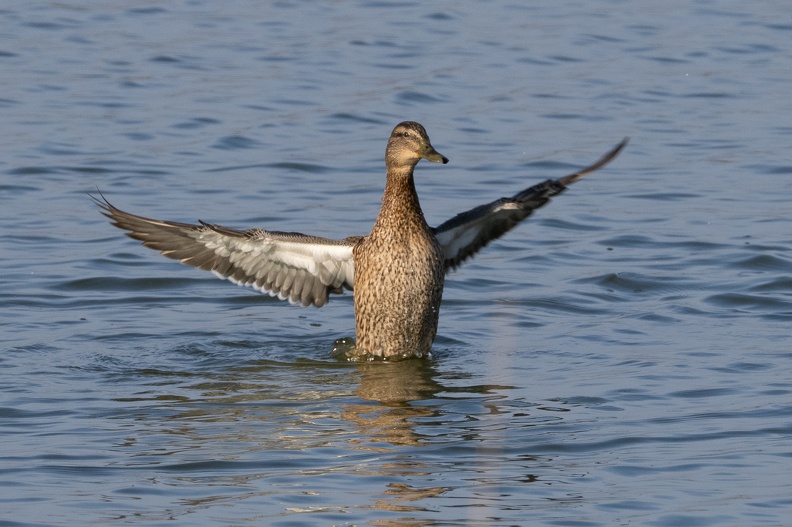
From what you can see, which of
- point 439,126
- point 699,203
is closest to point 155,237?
point 699,203

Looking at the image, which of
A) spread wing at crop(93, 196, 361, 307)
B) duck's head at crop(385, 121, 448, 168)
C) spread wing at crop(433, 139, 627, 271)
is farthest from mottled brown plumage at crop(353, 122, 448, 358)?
spread wing at crop(93, 196, 361, 307)

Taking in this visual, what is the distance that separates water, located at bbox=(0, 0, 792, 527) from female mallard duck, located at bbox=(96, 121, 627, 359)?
290mm

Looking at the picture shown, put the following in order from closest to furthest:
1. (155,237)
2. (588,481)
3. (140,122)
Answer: (588,481) < (155,237) < (140,122)

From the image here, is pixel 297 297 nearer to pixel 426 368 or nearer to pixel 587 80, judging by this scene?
pixel 426 368

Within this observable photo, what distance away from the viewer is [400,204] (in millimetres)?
9758

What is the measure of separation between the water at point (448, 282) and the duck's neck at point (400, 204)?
0.94 m

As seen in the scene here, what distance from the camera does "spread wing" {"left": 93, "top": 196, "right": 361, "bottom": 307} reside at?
9555 mm

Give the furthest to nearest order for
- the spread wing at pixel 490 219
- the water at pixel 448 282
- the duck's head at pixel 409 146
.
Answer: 1. the duck's head at pixel 409 146
2. the spread wing at pixel 490 219
3. the water at pixel 448 282

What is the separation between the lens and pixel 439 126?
16.4 metres

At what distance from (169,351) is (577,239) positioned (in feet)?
14.2

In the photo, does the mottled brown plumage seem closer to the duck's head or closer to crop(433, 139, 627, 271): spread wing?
the duck's head

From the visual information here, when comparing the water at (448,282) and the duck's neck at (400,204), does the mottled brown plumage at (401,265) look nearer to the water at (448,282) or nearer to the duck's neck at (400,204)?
the duck's neck at (400,204)

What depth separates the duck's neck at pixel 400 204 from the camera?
Answer: 9.73m

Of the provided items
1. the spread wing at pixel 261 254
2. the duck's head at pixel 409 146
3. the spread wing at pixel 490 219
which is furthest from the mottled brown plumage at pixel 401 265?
the spread wing at pixel 261 254
